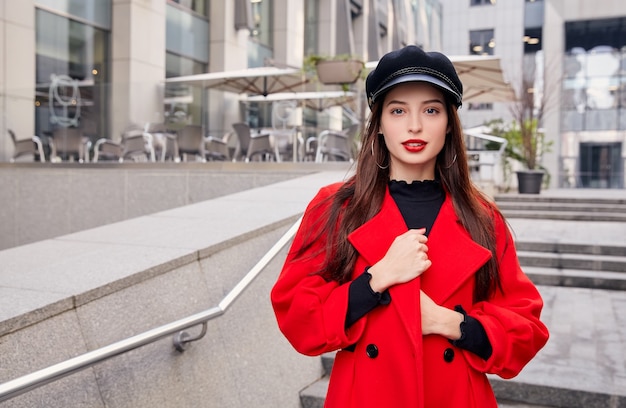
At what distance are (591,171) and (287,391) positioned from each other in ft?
108

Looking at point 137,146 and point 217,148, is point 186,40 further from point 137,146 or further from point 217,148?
point 217,148

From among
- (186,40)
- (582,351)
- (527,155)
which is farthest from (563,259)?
(186,40)

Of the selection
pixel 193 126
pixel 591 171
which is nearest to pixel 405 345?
pixel 193 126

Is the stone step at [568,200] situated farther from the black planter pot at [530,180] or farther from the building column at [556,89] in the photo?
the building column at [556,89]

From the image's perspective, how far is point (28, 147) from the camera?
501 inches

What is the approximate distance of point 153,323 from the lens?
3225 mm

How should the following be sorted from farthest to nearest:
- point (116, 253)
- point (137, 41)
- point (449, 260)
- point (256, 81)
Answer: point (137, 41) < point (256, 81) < point (116, 253) < point (449, 260)

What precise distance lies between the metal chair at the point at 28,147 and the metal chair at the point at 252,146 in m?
3.86

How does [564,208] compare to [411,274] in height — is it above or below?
below

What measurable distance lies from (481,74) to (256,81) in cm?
484

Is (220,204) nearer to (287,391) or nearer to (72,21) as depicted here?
(287,391)

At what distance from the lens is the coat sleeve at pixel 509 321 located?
1.73 metres

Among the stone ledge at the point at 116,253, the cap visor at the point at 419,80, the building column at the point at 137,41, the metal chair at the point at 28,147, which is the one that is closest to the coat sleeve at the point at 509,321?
the cap visor at the point at 419,80

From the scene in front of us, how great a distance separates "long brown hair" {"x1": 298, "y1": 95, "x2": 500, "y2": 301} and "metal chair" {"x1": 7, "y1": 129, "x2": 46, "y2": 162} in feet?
38.8
